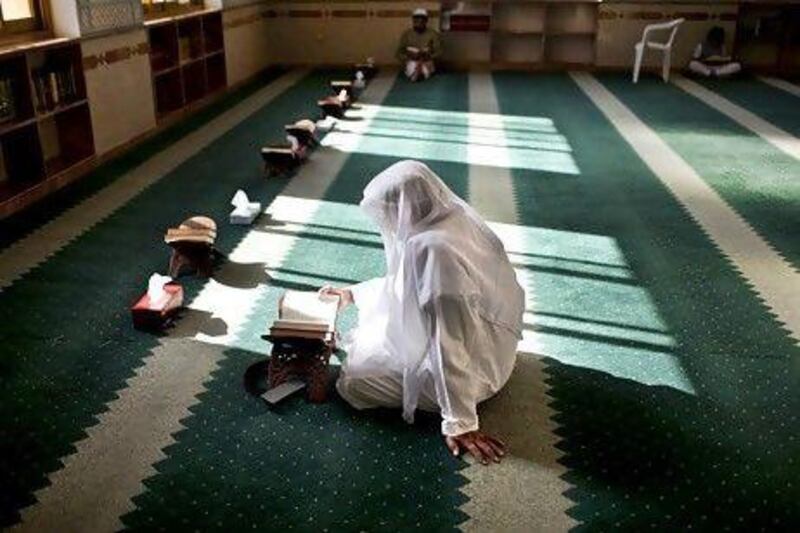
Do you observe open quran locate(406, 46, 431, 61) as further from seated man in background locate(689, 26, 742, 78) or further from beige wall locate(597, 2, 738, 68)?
seated man in background locate(689, 26, 742, 78)

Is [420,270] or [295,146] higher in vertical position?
[420,270]

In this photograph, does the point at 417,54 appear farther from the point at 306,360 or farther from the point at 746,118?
the point at 306,360

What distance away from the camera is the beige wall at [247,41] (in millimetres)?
10391

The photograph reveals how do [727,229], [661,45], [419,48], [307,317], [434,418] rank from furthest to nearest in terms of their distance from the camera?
[419,48], [661,45], [727,229], [307,317], [434,418]

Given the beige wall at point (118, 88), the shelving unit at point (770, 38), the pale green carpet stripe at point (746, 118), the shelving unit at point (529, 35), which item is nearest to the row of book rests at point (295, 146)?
the beige wall at point (118, 88)

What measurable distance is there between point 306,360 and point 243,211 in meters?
2.33

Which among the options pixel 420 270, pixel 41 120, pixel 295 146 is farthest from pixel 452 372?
pixel 41 120

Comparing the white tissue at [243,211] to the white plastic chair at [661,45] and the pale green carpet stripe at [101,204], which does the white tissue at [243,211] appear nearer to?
the pale green carpet stripe at [101,204]

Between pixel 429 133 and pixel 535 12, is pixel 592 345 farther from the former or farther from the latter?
pixel 535 12

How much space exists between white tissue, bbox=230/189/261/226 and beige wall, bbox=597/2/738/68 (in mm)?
8471

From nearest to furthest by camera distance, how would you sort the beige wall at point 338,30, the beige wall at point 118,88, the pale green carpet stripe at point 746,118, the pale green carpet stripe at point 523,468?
the pale green carpet stripe at point 523,468 → the beige wall at point 118,88 → the pale green carpet stripe at point 746,118 → the beige wall at point 338,30

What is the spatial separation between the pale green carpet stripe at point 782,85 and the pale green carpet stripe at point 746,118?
1058mm

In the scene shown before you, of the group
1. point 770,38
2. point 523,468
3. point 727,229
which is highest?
point 770,38

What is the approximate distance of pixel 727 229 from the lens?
5.20 meters
